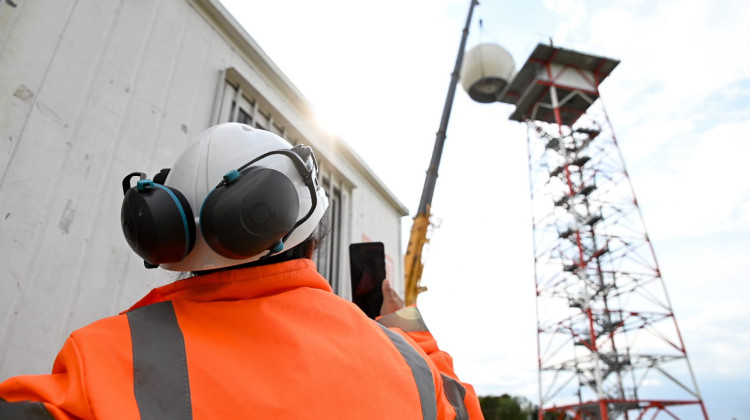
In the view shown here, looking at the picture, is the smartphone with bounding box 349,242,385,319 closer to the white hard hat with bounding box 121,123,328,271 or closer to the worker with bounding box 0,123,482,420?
the worker with bounding box 0,123,482,420

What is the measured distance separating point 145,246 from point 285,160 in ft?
1.37

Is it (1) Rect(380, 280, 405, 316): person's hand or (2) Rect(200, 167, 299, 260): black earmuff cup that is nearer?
(2) Rect(200, 167, 299, 260): black earmuff cup

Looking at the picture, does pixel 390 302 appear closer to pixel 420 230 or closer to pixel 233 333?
pixel 233 333

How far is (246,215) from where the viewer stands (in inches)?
38.8

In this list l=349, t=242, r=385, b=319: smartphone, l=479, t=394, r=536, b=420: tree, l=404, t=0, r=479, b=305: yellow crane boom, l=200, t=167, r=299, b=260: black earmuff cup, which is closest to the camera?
l=200, t=167, r=299, b=260: black earmuff cup

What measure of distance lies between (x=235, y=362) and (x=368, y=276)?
1.39m

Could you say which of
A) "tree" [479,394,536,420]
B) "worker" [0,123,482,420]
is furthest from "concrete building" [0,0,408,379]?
"tree" [479,394,536,420]

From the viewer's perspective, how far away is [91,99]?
213 centimetres

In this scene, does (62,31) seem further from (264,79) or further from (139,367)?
(139,367)

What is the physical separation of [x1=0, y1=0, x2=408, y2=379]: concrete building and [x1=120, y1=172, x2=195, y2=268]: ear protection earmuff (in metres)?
1.14

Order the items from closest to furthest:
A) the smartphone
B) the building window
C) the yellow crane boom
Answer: the smartphone, the building window, the yellow crane boom

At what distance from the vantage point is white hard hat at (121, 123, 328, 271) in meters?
0.98

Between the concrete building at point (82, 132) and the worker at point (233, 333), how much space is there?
3.21ft

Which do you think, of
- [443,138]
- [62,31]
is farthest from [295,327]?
[443,138]
